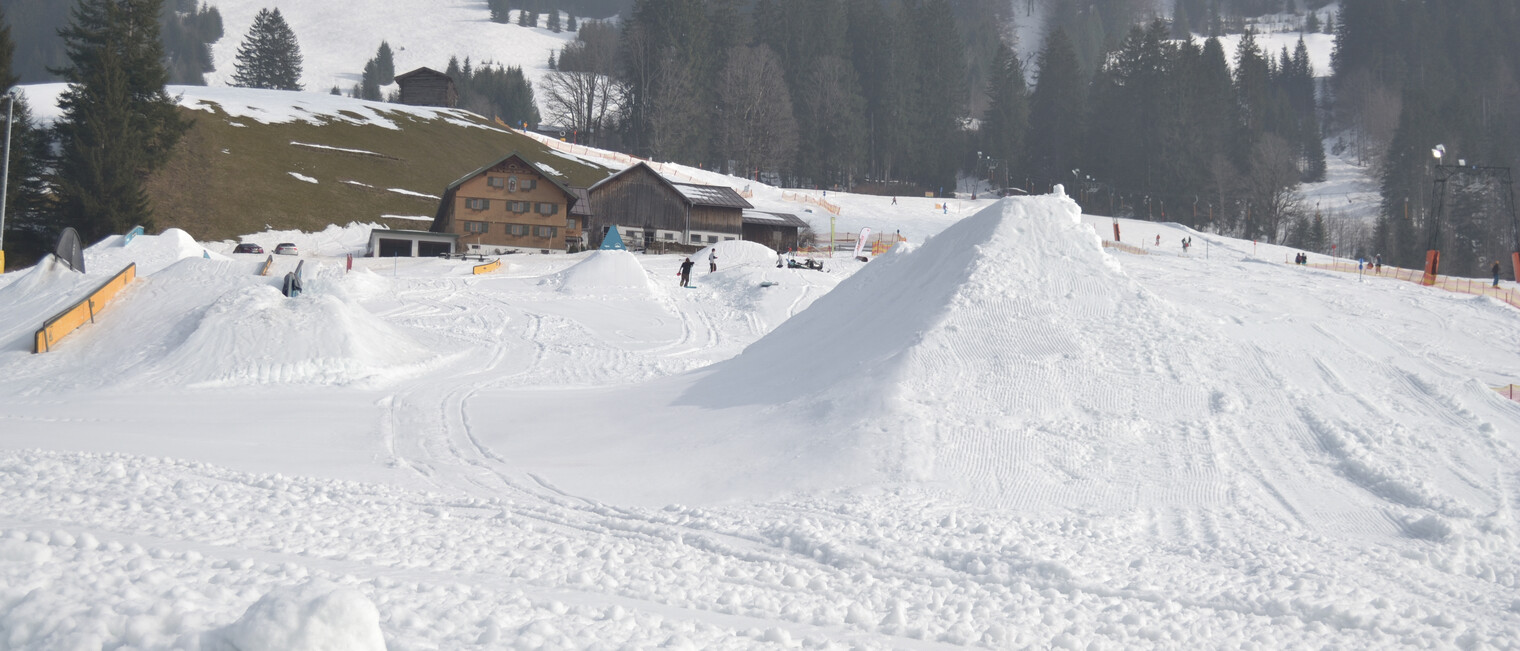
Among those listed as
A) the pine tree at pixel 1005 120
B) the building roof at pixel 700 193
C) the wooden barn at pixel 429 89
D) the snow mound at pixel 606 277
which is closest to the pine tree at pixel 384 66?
the wooden barn at pixel 429 89

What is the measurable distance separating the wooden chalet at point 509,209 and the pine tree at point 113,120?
46.7ft

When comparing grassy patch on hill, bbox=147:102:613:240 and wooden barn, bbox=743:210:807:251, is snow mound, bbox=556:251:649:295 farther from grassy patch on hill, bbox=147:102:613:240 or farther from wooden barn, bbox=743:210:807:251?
wooden barn, bbox=743:210:807:251

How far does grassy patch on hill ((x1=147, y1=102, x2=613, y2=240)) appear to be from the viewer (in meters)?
53.2

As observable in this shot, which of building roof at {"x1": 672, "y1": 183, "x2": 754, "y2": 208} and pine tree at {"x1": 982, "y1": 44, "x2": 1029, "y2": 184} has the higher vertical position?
pine tree at {"x1": 982, "y1": 44, "x2": 1029, "y2": 184}

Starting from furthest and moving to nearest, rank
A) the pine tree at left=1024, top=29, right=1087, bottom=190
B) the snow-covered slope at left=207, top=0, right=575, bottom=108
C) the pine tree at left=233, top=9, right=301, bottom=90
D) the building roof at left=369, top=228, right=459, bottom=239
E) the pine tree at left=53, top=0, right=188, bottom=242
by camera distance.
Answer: the snow-covered slope at left=207, top=0, right=575, bottom=108 → the pine tree at left=233, top=9, right=301, bottom=90 → the pine tree at left=1024, top=29, right=1087, bottom=190 → the building roof at left=369, top=228, right=459, bottom=239 → the pine tree at left=53, top=0, right=188, bottom=242

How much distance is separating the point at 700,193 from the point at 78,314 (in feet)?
144

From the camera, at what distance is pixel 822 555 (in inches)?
304

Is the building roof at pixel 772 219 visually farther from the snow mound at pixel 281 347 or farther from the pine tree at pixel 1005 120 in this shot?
the snow mound at pixel 281 347

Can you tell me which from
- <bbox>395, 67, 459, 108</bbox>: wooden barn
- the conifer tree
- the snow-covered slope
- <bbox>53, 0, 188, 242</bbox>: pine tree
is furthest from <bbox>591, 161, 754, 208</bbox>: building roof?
the snow-covered slope

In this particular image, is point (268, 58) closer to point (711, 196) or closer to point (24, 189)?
point (711, 196)

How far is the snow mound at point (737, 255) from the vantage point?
138 feet

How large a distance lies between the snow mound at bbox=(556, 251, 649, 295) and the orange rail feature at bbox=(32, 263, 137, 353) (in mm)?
13073

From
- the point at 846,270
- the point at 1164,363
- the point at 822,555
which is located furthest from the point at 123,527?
the point at 846,270

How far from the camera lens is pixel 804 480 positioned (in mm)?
9781
